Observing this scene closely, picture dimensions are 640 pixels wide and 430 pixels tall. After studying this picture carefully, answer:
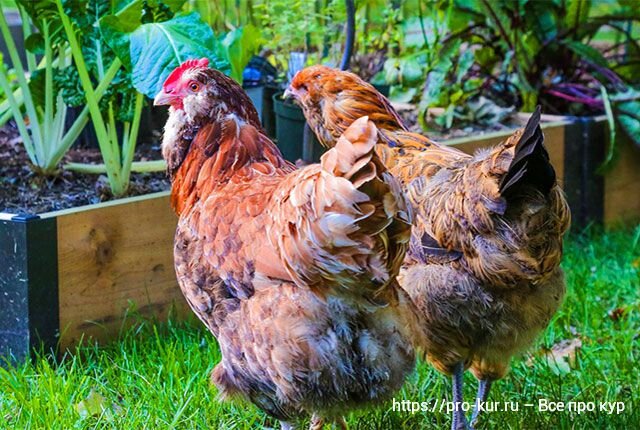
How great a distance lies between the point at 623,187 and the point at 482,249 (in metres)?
3.24

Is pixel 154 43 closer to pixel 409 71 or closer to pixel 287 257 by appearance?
pixel 287 257

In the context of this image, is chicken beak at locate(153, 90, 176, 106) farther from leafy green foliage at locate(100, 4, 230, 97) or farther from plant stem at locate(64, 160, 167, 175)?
plant stem at locate(64, 160, 167, 175)

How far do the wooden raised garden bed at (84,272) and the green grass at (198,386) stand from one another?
103mm

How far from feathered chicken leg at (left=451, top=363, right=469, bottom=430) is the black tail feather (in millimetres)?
744

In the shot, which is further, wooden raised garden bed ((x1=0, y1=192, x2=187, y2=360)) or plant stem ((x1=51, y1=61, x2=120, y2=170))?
plant stem ((x1=51, y1=61, x2=120, y2=170))

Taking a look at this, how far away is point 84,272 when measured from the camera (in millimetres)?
3744

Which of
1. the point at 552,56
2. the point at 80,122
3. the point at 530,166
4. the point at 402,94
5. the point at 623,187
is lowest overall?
the point at 623,187

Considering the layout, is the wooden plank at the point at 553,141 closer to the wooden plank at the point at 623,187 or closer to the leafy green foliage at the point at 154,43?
the wooden plank at the point at 623,187

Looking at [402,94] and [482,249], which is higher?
[482,249]

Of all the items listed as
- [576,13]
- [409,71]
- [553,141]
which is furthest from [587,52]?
[409,71]

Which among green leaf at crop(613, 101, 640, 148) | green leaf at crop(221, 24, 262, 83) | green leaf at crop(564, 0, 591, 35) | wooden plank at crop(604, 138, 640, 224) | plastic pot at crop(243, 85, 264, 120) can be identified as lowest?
wooden plank at crop(604, 138, 640, 224)

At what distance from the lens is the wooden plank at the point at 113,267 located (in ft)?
12.2

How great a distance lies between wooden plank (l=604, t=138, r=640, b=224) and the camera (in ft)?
18.8

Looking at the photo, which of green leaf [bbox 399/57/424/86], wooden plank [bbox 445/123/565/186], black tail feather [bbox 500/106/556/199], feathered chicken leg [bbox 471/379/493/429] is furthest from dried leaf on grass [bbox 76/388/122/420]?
green leaf [bbox 399/57/424/86]
